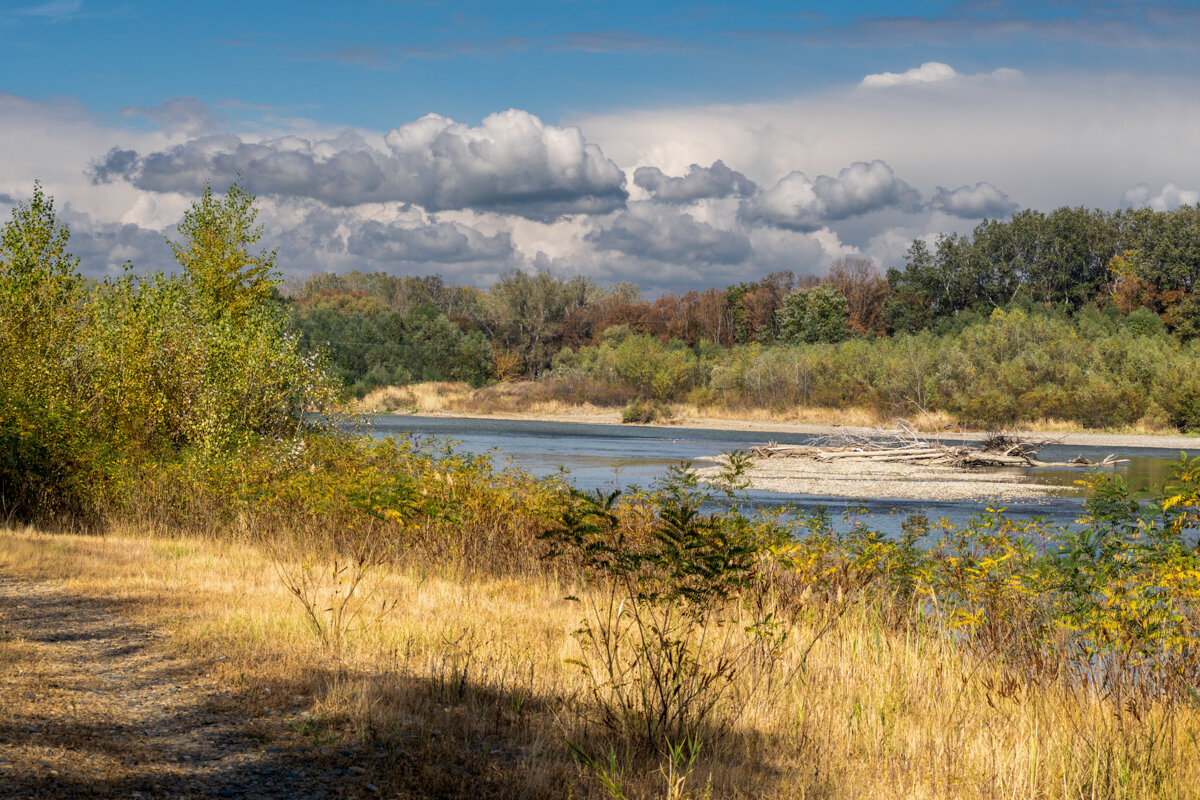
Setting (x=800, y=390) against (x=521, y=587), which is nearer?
(x=521, y=587)

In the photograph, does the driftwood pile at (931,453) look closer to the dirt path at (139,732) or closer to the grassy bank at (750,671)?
the grassy bank at (750,671)

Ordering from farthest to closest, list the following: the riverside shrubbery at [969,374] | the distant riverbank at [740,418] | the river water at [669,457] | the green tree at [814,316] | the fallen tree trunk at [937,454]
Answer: the green tree at [814,316], the riverside shrubbery at [969,374], the distant riverbank at [740,418], the fallen tree trunk at [937,454], the river water at [669,457]

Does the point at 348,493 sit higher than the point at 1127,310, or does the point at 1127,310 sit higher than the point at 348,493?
the point at 1127,310

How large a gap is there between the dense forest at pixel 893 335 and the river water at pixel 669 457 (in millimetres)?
10419

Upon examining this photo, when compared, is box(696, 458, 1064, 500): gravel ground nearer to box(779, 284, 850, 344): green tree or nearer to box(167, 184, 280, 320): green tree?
box(167, 184, 280, 320): green tree

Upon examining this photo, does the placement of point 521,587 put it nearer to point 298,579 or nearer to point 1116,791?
point 298,579

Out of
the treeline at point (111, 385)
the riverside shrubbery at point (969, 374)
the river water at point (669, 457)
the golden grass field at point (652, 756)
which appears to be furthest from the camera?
the riverside shrubbery at point (969, 374)

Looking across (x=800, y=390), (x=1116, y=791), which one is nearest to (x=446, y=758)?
(x=1116, y=791)

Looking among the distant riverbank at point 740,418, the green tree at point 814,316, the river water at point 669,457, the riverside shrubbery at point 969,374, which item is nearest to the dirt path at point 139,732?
the river water at point 669,457

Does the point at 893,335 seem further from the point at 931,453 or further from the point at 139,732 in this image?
the point at 139,732

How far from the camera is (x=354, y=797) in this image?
5.13 meters

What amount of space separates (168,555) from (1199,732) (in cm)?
1226

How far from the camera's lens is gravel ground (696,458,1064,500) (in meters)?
33.8

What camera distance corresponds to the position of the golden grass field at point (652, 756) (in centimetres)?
564
